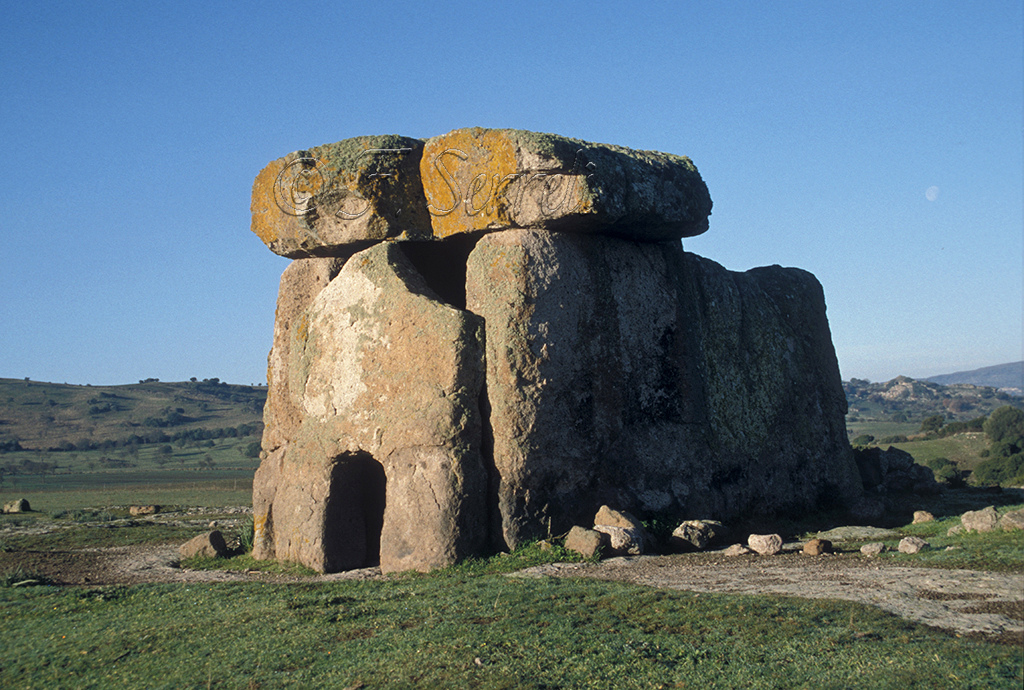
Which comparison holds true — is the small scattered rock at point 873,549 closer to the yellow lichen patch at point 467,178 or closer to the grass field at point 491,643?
the grass field at point 491,643

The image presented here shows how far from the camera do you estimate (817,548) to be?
11.9 m

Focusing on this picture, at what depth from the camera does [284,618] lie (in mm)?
9242

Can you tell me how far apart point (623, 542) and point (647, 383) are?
316 centimetres

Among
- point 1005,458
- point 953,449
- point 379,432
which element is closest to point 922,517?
point 379,432

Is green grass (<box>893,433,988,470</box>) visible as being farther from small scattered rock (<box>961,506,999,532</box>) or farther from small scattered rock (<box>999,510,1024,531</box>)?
small scattered rock (<box>999,510,1024,531</box>)

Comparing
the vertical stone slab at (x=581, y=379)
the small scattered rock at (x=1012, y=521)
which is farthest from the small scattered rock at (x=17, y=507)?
the small scattered rock at (x=1012, y=521)

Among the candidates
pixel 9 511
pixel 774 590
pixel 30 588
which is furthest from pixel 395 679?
pixel 9 511

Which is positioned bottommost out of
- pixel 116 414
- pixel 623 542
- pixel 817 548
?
pixel 817 548

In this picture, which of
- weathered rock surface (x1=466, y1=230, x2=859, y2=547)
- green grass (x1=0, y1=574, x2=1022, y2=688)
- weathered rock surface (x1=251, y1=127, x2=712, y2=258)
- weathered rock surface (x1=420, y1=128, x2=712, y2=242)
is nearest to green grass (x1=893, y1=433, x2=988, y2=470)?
weathered rock surface (x1=466, y1=230, x2=859, y2=547)

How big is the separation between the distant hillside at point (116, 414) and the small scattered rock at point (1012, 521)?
2768 inches

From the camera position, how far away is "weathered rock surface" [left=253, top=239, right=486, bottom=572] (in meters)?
12.0

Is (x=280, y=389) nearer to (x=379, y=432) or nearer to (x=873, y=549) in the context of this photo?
(x=379, y=432)

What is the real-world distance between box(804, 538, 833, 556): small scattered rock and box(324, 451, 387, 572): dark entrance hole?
20.7ft

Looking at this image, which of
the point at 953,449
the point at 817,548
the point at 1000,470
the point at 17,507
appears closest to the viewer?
the point at 817,548
